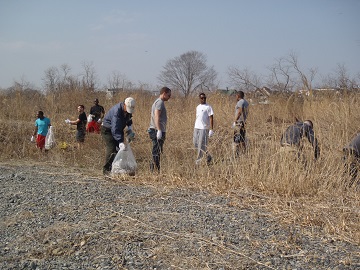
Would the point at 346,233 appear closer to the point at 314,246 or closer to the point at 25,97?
the point at 314,246

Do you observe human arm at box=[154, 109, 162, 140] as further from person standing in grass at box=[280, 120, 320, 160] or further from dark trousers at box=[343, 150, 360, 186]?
dark trousers at box=[343, 150, 360, 186]

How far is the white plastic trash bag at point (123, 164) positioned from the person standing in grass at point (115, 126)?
0.13 m

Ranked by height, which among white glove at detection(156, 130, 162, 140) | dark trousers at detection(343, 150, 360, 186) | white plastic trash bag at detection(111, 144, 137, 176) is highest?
white glove at detection(156, 130, 162, 140)

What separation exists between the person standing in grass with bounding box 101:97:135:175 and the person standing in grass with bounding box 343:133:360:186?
328 centimetres

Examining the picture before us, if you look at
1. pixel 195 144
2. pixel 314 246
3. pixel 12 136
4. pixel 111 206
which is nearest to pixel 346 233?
pixel 314 246

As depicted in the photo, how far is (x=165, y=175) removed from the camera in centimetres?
571

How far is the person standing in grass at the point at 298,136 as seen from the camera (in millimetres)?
5395

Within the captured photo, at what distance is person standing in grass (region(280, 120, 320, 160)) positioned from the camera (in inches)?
212

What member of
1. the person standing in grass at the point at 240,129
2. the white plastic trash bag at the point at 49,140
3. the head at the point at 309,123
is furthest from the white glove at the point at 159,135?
the white plastic trash bag at the point at 49,140

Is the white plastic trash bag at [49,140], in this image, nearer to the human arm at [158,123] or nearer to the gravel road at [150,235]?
the human arm at [158,123]

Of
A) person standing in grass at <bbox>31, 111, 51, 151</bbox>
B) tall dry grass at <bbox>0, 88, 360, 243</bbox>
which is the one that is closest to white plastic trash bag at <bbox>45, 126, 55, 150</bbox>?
person standing in grass at <bbox>31, 111, 51, 151</bbox>

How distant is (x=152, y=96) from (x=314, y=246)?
→ 39.0 ft

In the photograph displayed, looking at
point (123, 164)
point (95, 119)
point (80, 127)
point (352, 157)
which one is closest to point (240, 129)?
point (352, 157)

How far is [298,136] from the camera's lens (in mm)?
5543
